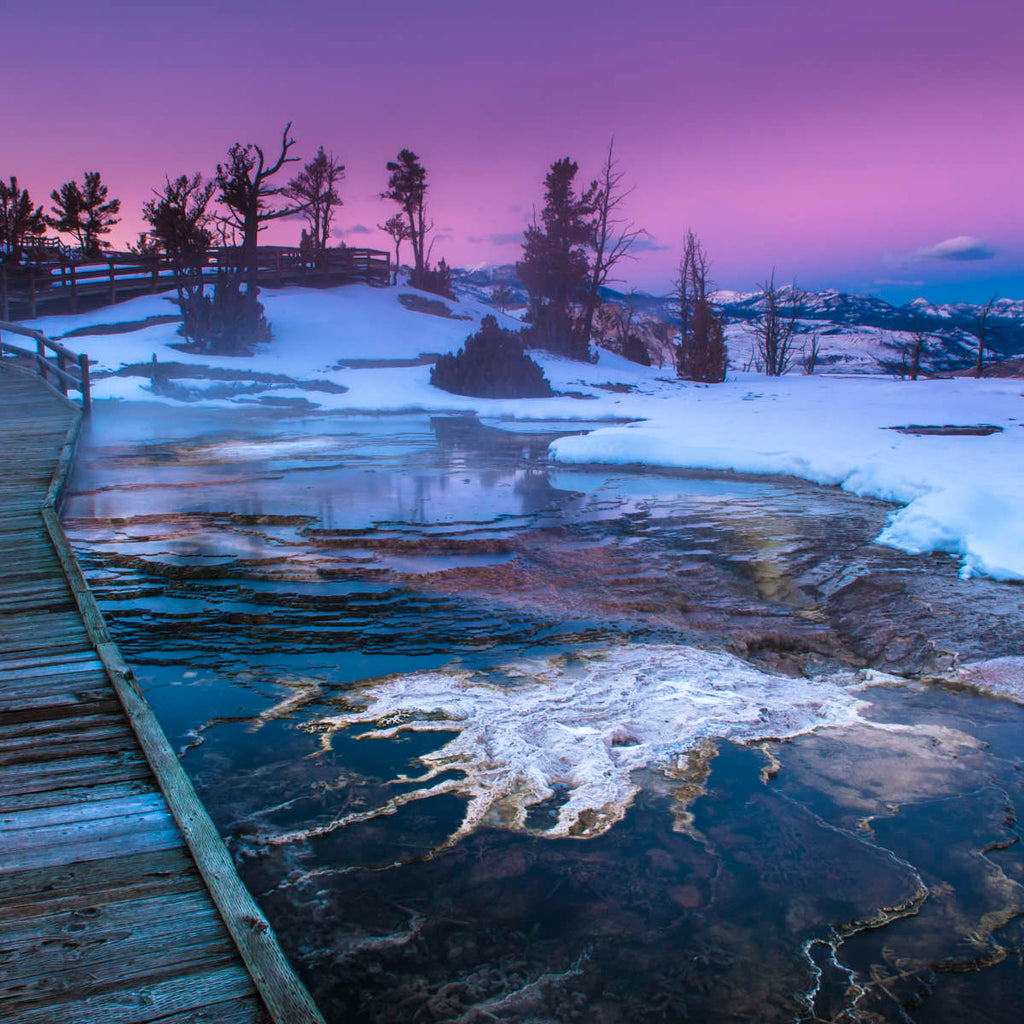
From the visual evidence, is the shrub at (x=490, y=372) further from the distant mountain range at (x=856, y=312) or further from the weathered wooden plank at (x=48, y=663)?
the distant mountain range at (x=856, y=312)

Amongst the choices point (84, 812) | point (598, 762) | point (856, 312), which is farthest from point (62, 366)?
point (856, 312)

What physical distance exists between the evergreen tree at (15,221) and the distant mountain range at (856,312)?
9446cm

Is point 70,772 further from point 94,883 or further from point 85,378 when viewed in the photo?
point 85,378

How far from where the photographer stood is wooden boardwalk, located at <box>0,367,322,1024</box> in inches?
63.1

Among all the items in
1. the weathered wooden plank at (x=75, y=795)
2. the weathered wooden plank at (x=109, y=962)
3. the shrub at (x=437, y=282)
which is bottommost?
the weathered wooden plank at (x=75, y=795)

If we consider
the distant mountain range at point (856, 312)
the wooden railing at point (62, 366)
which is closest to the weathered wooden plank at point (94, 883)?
the wooden railing at point (62, 366)

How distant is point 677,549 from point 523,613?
6.76 ft

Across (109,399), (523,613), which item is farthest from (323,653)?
(109,399)

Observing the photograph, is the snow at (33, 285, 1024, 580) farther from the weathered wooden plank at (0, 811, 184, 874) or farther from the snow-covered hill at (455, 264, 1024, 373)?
the snow-covered hill at (455, 264, 1024, 373)

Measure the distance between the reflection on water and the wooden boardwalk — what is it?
439 mm

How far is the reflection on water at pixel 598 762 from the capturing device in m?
2.19

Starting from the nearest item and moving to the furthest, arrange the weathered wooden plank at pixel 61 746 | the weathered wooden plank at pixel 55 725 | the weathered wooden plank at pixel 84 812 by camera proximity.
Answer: the weathered wooden plank at pixel 84 812, the weathered wooden plank at pixel 61 746, the weathered wooden plank at pixel 55 725

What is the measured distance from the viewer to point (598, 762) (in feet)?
10.8

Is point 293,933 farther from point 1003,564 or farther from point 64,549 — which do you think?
point 1003,564
